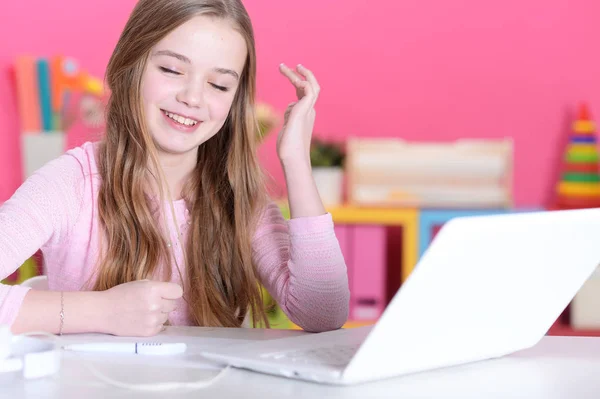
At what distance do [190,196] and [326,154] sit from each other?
153 centimetres

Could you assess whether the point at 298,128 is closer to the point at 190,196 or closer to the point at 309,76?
the point at 309,76

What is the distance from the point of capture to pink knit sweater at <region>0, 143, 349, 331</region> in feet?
4.51

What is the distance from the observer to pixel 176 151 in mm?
1573

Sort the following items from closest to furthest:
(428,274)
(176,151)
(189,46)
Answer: (428,274) < (189,46) < (176,151)

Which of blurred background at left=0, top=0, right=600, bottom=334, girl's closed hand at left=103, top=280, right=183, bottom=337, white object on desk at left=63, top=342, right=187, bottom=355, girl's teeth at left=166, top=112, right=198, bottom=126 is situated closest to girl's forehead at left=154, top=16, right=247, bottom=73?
girl's teeth at left=166, top=112, right=198, bottom=126

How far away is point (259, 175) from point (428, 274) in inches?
33.6

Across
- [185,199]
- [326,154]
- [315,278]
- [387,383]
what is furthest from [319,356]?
[326,154]

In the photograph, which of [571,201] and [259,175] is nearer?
[259,175]

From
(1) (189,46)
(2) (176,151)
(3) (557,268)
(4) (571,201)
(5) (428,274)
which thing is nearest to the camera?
(5) (428,274)

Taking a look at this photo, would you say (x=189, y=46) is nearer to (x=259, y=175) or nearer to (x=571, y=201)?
(x=259, y=175)

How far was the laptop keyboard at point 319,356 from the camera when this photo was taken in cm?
93

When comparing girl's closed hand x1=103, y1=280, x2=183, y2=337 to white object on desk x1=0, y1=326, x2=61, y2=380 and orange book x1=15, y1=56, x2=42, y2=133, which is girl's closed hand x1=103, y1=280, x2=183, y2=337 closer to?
white object on desk x1=0, y1=326, x2=61, y2=380

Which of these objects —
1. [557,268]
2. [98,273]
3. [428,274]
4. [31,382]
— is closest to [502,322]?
[557,268]

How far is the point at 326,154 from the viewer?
10.3 ft
